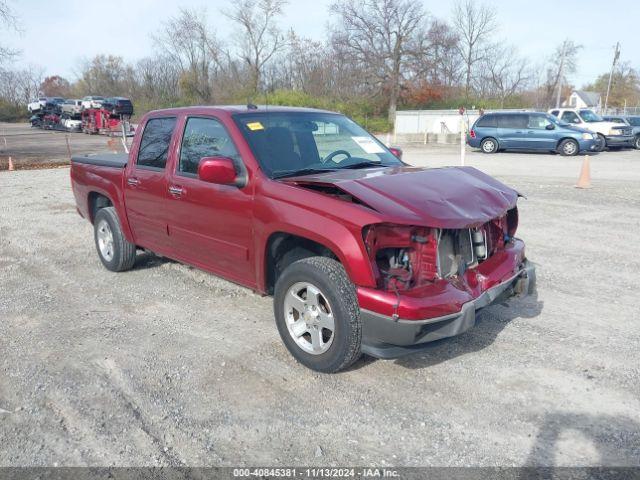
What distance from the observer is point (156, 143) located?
515cm

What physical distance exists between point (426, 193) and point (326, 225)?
2.41 ft

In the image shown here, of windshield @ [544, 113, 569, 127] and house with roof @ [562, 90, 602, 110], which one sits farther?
house with roof @ [562, 90, 602, 110]

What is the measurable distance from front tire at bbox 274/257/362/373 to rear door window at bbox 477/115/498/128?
69.5ft

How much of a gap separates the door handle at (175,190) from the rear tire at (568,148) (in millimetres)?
20058

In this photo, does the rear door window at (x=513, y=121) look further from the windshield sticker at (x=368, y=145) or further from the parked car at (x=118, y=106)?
the parked car at (x=118, y=106)

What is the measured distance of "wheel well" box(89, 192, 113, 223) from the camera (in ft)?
21.0

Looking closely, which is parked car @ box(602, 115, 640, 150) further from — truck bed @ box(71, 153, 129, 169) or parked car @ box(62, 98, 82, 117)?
parked car @ box(62, 98, 82, 117)

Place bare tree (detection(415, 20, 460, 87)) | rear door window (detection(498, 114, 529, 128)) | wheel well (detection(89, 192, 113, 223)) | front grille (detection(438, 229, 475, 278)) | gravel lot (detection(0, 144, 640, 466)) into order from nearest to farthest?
gravel lot (detection(0, 144, 640, 466)) < front grille (detection(438, 229, 475, 278)) < wheel well (detection(89, 192, 113, 223)) < rear door window (detection(498, 114, 529, 128)) < bare tree (detection(415, 20, 460, 87))

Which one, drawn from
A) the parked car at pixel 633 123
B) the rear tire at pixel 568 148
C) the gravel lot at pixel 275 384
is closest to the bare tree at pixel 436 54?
the parked car at pixel 633 123

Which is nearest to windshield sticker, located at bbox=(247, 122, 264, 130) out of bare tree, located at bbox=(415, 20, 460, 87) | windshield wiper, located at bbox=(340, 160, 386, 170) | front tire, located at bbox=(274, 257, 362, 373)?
windshield wiper, located at bbox=(340, 160, 386, 170)

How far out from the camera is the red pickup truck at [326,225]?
10.7ft

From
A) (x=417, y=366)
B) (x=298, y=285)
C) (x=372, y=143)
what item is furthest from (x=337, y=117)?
(x=417, y=366)

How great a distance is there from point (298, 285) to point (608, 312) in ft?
9.64

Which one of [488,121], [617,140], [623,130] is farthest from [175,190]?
[623,130]
